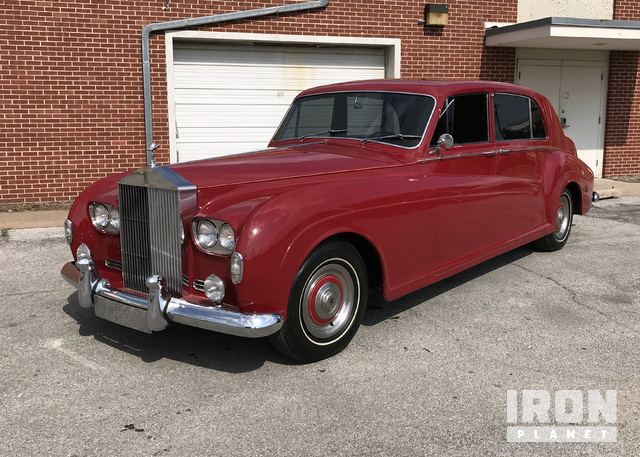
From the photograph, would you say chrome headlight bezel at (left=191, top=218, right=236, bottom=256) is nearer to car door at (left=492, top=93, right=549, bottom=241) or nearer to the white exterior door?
car door at (left=492, top=93, right=549, bottom=241)

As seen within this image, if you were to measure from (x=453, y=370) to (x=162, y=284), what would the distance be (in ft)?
5.84

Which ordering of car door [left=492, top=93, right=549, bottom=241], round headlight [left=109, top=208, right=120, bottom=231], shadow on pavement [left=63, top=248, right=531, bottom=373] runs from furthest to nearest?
car door [left=492, top=93, right=549, bottom=241] < round headlight [left=109, top=208, right=120, bottom=231] < shadow on pavement [left=63, top=248, right=531, bottom=373]

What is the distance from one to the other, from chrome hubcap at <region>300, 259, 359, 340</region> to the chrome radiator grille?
30.0 inches

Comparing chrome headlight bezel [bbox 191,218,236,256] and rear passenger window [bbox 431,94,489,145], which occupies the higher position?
rear passenger window [bbox 431,94,489,145]

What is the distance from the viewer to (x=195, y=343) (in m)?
4.02

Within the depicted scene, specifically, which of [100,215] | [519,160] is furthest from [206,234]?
[519,160]

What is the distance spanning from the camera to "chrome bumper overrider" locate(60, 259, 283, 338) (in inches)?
127

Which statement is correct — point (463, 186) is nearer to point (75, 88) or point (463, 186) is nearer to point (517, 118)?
point (517, 118)

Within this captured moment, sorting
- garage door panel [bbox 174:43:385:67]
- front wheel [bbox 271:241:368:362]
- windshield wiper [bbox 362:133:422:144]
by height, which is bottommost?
front wheel [bbox 271:241:368:362]

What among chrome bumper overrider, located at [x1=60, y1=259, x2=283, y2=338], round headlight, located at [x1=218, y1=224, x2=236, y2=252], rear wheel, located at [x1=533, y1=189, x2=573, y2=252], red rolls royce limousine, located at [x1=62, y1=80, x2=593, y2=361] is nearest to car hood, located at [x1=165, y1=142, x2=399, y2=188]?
red rolls royce limousine, located at [x1=62, y1=80, x2=593, y2=361]

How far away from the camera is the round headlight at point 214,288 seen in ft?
10.9

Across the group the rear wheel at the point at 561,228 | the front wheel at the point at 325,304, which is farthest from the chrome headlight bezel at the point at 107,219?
the rear wheel at the point at 561,228

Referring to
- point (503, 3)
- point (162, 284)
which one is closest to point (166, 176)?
point (162, 284)

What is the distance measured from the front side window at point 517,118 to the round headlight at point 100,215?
3225 millimetres
